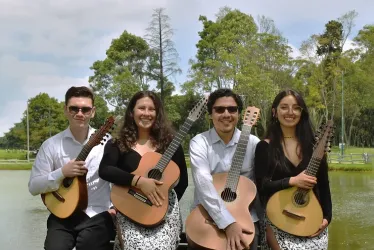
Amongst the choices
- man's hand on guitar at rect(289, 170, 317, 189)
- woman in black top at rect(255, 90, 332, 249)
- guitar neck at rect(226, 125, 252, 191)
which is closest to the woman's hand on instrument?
woman in black top at rect(255, 90, 332, 249)

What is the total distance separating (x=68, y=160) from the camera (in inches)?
159

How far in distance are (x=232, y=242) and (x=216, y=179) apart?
58cm

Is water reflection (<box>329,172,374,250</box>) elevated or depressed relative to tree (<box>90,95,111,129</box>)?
depressed

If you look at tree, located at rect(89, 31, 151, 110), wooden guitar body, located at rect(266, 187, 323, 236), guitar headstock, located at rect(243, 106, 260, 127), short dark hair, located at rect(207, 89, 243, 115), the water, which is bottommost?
the water

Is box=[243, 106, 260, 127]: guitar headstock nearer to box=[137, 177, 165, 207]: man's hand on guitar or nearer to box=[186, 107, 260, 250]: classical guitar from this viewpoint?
box=[186, 107, 260, 250]: classical guitar

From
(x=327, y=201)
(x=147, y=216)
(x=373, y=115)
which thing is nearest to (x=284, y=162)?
(x=327, y=201)

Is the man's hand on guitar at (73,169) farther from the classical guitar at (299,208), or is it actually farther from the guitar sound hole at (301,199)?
the guitar sound hole at (301,199)

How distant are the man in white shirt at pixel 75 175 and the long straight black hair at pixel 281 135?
153 centimetres

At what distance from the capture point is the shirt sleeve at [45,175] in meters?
3.79

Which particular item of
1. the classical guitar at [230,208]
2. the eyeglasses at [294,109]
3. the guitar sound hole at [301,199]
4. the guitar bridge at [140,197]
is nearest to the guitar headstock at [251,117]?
the classical guitar at [230,208]

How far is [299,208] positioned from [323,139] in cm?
60

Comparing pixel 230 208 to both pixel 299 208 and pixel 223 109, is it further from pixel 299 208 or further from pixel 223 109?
pixel 223 109

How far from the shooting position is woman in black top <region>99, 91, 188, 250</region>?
3.49m

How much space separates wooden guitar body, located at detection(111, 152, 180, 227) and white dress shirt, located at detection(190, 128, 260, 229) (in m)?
0.20
